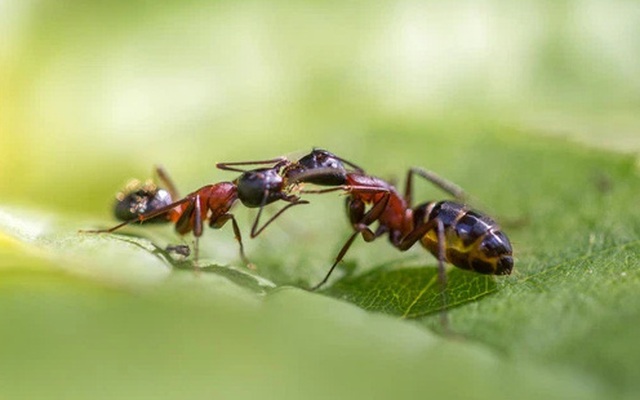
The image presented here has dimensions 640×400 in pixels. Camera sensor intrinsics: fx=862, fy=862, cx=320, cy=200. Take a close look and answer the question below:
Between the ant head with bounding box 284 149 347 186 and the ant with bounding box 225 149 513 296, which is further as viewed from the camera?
the ant head with bounding box 284 149 347 186

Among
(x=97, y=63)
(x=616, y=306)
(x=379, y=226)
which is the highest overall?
(x=97, y=63)

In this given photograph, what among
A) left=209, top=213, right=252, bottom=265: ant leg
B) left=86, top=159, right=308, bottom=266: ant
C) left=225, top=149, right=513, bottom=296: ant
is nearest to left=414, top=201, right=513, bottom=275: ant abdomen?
left=225, top=149, right=513, bottom=296: ant

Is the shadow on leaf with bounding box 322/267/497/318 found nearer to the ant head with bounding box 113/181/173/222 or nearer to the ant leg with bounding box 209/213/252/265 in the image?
the ant leg with bounding box 209/213/252/265

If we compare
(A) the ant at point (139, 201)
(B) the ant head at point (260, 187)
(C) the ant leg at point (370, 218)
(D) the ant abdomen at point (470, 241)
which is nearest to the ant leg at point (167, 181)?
(A) the ant at point (139, 201)

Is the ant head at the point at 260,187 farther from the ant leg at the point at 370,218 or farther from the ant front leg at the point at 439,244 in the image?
the ant front leg at the point at 439,244

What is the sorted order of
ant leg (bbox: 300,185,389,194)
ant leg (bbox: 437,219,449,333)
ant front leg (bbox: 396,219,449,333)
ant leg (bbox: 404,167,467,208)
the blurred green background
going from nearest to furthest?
the blurred green background < ant leg (bbox: 437,219,449,333) < ant front leg (bbox: 396,219,449,333) < ant leg (bbox: 300,185,389,194) < ant leg (bbox: 404,167,467,208)

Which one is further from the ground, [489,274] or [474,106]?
[474,106]

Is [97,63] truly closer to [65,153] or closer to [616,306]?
[65,153]

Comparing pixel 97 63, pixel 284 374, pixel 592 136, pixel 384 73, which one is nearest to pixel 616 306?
pixel 284 374
